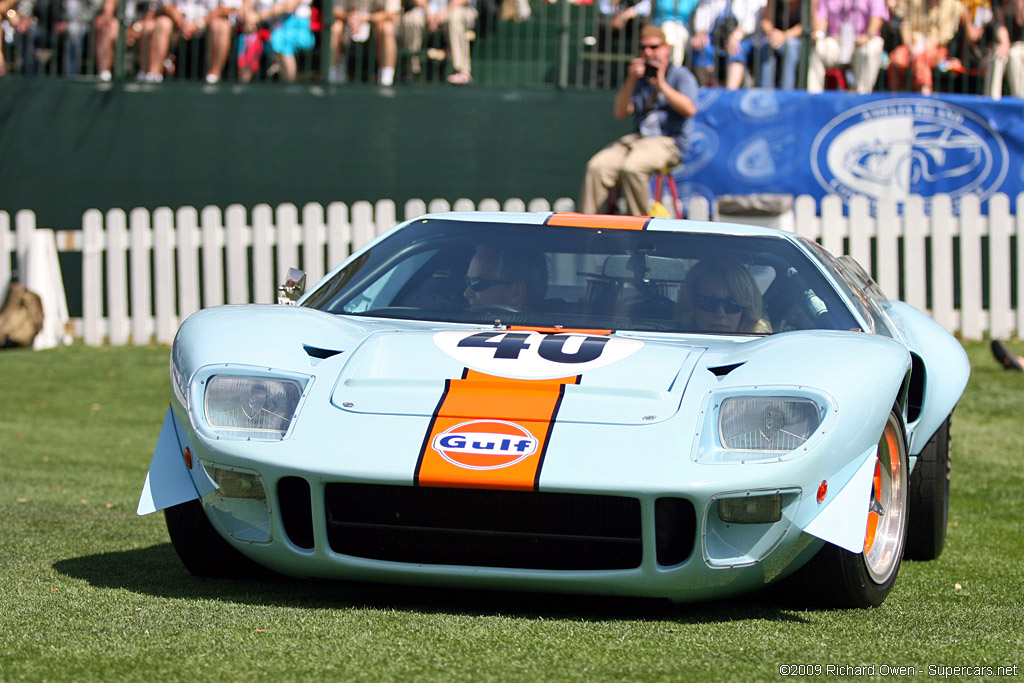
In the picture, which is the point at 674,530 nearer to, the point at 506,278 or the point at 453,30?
the point at 506,278

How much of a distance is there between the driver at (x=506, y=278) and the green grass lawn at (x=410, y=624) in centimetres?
97

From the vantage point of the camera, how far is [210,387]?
12.0ft

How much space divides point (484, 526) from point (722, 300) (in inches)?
50.6

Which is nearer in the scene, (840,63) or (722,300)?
(722,300)

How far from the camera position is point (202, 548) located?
3877 mm

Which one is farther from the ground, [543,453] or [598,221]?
[598,221]

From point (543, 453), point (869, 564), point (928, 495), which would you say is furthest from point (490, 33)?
point (543, 453)

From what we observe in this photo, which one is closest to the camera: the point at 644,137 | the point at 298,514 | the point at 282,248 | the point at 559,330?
the point at 298,514

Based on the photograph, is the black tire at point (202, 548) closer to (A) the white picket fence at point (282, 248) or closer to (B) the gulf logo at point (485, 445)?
(B) the gulf logo at point (485, 445)

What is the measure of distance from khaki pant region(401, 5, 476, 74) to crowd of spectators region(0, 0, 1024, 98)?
0.01 meters

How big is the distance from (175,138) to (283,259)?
2.37 m

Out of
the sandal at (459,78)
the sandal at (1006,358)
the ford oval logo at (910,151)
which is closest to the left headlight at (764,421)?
the sandal at (1006,358)

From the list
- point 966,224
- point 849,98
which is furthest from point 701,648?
point 849,98

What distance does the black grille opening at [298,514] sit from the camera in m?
3.53
